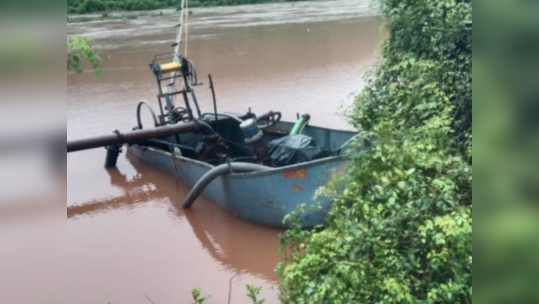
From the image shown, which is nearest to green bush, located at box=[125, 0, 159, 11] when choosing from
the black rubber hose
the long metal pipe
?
the long metal pipe

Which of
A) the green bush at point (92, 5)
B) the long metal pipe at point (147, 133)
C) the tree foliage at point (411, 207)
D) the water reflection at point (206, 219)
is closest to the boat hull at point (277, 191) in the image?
A: the water reflection at point (206, 219)

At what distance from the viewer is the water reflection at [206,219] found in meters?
5.96

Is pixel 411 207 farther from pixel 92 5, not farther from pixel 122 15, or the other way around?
pixel 122 15

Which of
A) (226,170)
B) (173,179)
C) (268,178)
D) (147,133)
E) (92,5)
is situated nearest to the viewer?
(268,178)

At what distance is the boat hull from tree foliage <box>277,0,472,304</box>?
1343 millimetres

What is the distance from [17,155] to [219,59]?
17.2 metres

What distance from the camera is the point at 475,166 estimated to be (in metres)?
0.74

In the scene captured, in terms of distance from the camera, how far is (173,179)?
834cm

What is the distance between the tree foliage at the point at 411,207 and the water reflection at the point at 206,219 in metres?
2.20

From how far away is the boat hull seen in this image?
18.5ft

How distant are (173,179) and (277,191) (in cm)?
300

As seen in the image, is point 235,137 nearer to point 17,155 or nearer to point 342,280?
point 342,280

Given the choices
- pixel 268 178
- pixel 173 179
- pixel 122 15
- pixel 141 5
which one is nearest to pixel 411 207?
pixel 268 178

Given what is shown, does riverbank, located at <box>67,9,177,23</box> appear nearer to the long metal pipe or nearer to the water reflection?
the water reflection
